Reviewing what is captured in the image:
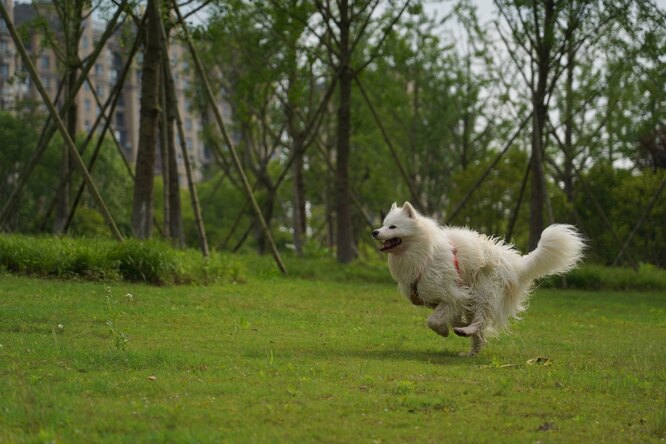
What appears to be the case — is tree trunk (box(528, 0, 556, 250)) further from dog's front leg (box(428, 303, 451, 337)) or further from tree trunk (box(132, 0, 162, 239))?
dog's front leg (box(428, 303, 451, 337))

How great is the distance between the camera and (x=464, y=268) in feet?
35.6

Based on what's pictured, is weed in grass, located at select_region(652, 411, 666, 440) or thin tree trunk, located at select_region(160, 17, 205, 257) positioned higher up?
thin tree trunk, located at select_region(160, 17, 205, 257)

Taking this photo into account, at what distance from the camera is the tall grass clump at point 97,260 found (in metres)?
15.4

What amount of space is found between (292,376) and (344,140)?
1633cm

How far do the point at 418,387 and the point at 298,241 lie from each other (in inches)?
1008

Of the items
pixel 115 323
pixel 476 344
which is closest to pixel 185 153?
pixel 115 323

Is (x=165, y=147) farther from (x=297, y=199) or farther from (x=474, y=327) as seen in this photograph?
(x=297, y=199)

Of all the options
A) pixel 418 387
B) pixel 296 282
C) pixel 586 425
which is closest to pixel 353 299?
pixel 296 282

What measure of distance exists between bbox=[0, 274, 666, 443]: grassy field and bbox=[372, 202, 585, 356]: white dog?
42 centimetres

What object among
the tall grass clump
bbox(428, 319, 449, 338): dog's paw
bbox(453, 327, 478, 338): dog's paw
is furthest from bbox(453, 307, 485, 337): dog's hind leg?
the tall grass clump

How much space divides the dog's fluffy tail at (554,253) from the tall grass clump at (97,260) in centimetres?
694

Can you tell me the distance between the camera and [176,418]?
6.64m

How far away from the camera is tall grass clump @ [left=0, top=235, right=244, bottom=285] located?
15391 millimetres

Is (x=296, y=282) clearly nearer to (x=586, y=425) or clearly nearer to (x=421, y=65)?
(x=586, y=425)
